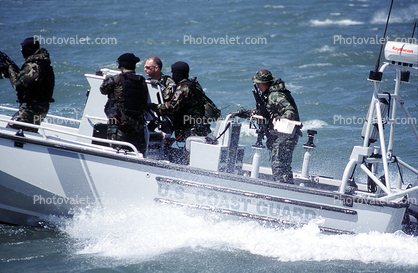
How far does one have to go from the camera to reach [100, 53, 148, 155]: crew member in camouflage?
5.17 metres

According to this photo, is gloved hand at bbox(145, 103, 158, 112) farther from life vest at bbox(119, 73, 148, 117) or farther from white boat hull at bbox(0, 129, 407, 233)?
white boat hull at bbox(0, 129, 407, 233)

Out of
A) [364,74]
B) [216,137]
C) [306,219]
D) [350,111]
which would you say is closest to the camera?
[306,219]

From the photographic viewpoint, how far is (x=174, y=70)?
5.57 m

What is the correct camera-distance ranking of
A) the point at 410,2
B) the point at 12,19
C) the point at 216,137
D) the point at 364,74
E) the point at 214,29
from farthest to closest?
the point at 410,2 < the point at 12,19 < the point at 214,29 < the point at 364,74 < the point at 216,137

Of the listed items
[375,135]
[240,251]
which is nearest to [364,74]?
[375,135]

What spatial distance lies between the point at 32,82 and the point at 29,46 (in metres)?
0.50

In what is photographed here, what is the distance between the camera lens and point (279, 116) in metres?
5.29

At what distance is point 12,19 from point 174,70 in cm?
1983

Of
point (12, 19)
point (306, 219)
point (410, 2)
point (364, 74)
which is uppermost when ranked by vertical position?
point (410, 2)

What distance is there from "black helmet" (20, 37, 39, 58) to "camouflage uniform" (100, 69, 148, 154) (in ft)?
4.06

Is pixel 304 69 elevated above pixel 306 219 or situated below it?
above

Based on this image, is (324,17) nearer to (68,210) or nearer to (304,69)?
(304,69)

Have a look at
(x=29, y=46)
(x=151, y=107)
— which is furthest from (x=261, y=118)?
(x=29, y=46)

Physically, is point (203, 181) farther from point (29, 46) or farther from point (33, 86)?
point (29, 46)
